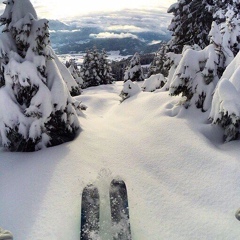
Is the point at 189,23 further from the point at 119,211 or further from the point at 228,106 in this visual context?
the point at 119,211

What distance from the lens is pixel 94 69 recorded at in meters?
41.0

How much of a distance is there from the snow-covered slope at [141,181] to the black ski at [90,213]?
0.45 feet

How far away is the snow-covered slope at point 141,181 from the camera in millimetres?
4824

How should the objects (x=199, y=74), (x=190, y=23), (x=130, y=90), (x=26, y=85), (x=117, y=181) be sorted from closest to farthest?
(x=117, y=181) < (x=26, y=85) < (x=199, y=74) < (x=130, y=90) < (x=190, y=23)

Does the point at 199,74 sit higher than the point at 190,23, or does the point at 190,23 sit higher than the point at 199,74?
the point at 190,23

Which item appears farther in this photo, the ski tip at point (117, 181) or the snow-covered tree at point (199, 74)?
the snow-covered tree at point (199, 74)

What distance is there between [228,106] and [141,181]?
10.9 ft

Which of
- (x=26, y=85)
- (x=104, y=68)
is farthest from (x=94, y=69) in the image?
(x=26, y=85)

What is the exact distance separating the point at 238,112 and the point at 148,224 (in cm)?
408

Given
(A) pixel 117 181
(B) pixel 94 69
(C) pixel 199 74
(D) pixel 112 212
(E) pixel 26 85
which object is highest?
(E) pixel 26 85

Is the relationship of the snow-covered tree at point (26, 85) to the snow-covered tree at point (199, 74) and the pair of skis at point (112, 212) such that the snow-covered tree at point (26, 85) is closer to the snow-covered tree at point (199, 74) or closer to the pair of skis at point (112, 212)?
the pair of skis at point (112, 212)

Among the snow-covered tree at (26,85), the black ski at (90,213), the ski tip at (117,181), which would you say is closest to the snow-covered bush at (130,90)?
the snow-covered tree at (26,85)

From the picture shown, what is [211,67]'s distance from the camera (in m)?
9.30

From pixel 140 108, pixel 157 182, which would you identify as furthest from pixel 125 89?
pixel 157 182
